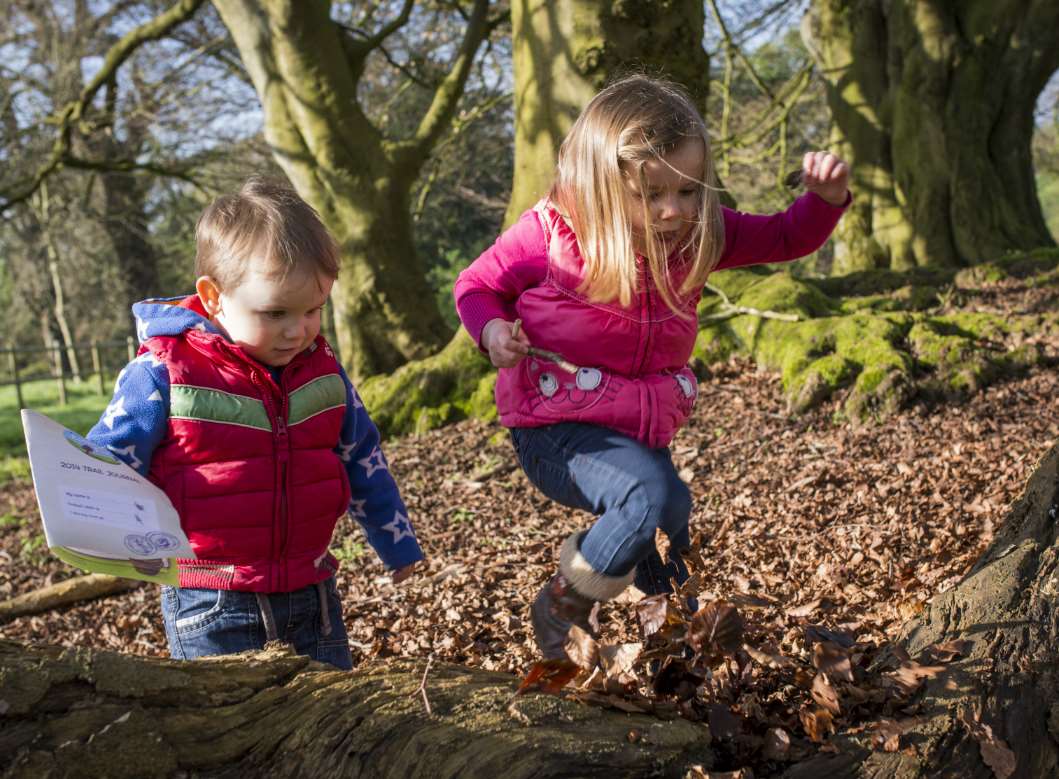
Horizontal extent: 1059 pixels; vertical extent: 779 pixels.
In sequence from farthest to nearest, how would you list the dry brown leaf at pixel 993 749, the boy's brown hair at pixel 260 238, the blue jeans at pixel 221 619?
the blue jeans at pixel 221 619 → the boy's brown hair at pixel 260 238 → the dry brown leaf at pixel 993 749

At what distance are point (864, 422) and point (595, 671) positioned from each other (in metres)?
3.80

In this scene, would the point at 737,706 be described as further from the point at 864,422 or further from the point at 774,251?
the point at 864,422

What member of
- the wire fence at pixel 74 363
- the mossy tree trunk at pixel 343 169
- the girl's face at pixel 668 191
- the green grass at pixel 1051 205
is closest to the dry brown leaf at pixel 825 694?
the girl's face at pixel 668 191

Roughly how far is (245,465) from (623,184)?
1.22 meters

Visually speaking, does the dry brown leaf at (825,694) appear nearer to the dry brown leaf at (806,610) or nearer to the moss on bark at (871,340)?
the dry brown leaf at (806,610)

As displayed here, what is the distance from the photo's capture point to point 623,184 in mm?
2518

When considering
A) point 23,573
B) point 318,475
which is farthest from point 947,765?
point 23,573

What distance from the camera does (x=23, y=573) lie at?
19.1 feet

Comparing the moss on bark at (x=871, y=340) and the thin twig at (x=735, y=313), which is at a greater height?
the thin twig at (x=735, y=313)

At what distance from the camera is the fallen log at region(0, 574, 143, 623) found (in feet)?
15.6

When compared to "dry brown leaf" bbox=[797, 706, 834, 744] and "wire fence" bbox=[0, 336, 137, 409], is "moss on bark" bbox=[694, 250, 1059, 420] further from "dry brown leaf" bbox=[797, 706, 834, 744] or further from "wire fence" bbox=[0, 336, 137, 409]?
"wire fence" bbox=[0, 336, 137, 409]

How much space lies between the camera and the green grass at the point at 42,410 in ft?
43.5

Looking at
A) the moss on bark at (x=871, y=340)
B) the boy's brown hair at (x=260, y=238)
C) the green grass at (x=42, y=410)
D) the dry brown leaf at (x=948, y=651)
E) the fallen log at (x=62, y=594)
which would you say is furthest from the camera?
the green grass at (x=42, y=410)

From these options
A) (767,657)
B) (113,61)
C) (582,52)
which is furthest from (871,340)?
(113,61)
